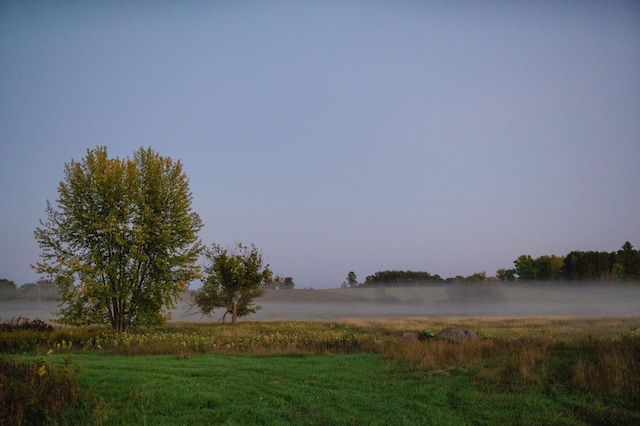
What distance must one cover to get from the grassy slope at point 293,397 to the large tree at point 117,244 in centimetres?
1488

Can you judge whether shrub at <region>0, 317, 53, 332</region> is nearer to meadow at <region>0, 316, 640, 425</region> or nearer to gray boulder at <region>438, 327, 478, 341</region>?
meadow at <region>0, 316, 640, 425</region>

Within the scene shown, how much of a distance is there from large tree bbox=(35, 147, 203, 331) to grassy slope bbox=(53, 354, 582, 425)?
586 inches

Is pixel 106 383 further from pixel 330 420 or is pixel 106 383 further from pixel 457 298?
pixel 457 298

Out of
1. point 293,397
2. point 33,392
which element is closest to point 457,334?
point 293,397

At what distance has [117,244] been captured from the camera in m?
Result: 28.0

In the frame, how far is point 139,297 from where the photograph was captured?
2877 centimetres

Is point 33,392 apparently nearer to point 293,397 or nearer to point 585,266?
point 293,397

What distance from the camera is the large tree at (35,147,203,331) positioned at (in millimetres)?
27469

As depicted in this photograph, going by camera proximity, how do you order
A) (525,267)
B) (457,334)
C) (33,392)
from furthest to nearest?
(525,267) < (457,334) < (33,392)

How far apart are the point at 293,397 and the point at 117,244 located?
21709 millimetres

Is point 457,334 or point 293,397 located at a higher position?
point 293,397

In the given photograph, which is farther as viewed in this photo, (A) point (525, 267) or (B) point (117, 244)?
(A) point (525, 267)

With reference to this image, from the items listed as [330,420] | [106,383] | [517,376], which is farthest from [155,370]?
[517,376]

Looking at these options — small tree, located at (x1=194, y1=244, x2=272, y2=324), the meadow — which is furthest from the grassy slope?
small tree, located at (x1=194, y1=244, x2=272, y2=324)
